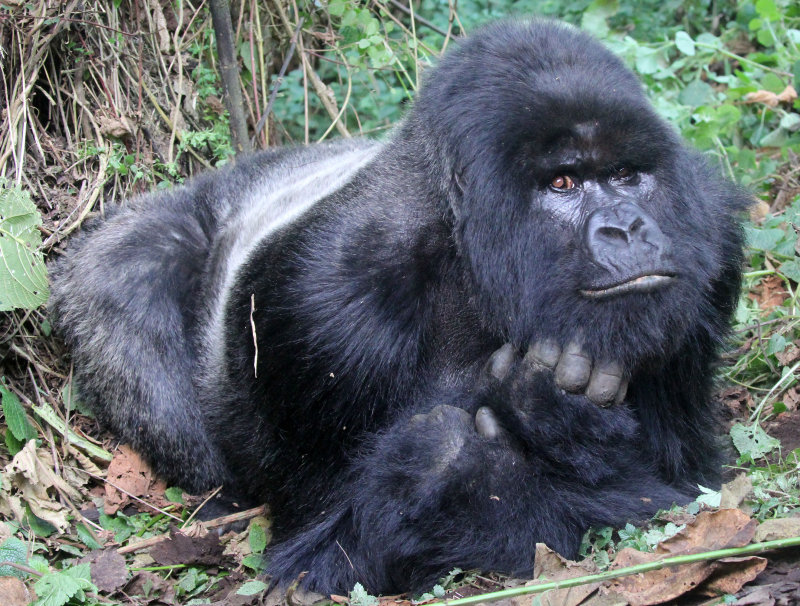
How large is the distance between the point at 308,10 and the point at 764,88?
8.76ft

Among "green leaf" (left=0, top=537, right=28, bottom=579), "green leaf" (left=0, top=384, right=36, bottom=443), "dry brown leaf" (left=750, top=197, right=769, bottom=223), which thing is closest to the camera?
"green leaf" (left=0, top=537, right=28, bottom=579)

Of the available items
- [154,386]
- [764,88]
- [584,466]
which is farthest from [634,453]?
[764,88]

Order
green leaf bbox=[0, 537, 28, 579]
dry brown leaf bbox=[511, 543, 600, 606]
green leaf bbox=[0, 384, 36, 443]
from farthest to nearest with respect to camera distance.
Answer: green leaf bbox=[0, 384, 36, 443] → green leaf bbox=[0, 537, 28, 579] → dry brown leaf bbox=[511, 543, 600, 606]

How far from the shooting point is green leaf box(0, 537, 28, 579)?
3.03 m

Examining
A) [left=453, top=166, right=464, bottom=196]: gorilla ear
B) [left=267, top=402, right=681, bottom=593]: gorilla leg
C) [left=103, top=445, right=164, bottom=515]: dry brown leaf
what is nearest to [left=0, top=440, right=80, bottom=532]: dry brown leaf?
[left=103, top=445, right=164, bottom=515]: dry brown leaf

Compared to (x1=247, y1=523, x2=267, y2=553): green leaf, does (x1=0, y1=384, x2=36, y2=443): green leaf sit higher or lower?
higher

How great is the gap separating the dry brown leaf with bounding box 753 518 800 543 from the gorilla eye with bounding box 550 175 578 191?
1150 millimetres

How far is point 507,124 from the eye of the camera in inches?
121

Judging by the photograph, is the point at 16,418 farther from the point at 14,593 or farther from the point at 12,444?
the point at 14,593

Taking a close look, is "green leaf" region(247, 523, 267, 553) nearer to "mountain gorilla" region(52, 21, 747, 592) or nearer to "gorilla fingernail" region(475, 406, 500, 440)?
"mountain gorilla" region(52, 21, 747, 592)

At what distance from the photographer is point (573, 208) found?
3.06 meters

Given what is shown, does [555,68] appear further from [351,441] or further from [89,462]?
[89,462]

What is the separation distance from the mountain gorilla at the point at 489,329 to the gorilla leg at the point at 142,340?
0.29 metres

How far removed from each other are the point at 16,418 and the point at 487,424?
75.6 inches
